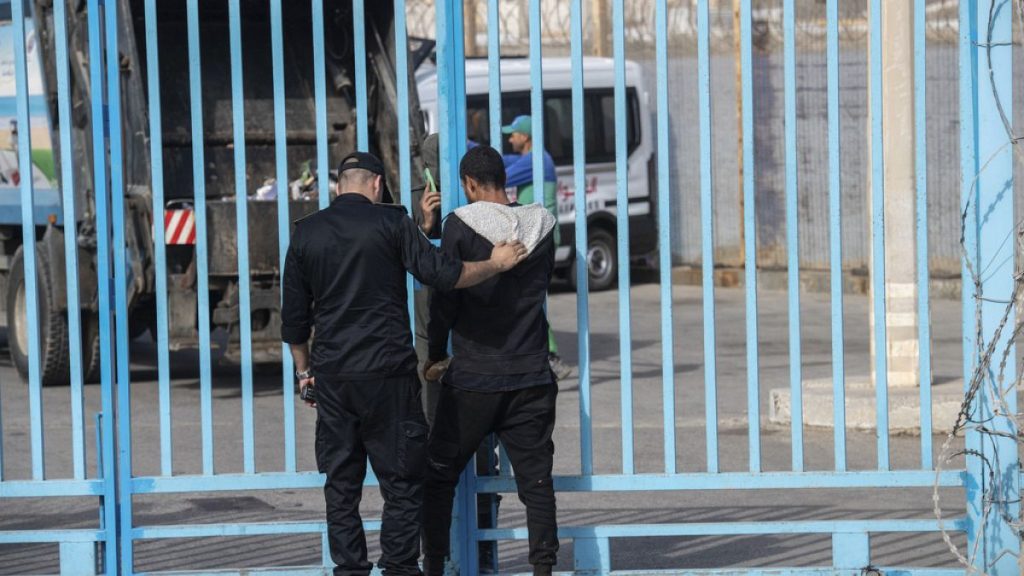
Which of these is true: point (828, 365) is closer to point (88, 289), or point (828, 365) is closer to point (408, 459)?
point (88, 289)

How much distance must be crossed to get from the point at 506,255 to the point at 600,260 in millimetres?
12666

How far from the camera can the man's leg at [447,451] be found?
5094 millimetres

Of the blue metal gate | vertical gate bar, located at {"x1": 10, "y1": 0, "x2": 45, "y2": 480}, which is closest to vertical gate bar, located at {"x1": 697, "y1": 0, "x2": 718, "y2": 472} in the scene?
the blue metal gate

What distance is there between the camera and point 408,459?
4969 millimetres

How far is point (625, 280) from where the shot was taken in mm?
5277

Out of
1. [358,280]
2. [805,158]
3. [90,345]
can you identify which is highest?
[805,158]

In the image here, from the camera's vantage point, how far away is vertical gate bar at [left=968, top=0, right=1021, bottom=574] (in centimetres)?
509

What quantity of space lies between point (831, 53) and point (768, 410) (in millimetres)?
4929

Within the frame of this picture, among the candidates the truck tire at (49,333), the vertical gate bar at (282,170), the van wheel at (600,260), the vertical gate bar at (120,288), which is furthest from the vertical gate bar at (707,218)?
the van wheel at (600,260)

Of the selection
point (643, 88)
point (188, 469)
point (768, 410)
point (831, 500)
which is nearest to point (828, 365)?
point (768, 410)

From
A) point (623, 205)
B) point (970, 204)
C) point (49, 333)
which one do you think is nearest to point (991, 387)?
point (970, 204)

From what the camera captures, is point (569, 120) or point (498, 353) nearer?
point (498, 353)

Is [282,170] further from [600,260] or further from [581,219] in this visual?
[600,260]

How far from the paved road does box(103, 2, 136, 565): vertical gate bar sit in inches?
29.5
